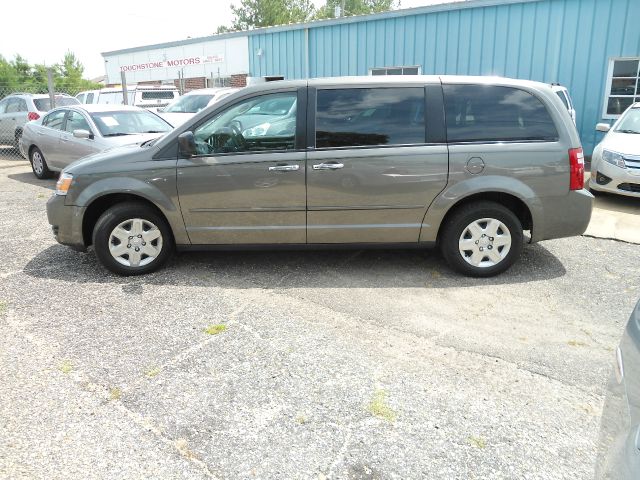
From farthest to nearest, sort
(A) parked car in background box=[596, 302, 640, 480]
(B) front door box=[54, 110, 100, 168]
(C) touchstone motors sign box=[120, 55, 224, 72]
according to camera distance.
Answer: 1. (C) touchstone motors sign box=[120, 55, 224, 72]
2. (B) front door box=[54, 110, 100, 168]
3. (A) parked car in background box=[596, 302, 640, 480]

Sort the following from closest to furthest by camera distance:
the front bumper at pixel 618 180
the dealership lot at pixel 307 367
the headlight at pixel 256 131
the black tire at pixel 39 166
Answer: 1. the dealership lot at pixel 307 367
2. the headlight at pixel 256 131
3. the front bumper at pixel 618 180
4. the black tire at pixel 39 166

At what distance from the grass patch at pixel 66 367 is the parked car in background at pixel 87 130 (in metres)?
4.97

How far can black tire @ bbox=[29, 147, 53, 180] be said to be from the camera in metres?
10.2

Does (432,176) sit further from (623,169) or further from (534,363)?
(623,169)

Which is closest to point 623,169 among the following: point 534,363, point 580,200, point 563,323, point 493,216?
point 580,200

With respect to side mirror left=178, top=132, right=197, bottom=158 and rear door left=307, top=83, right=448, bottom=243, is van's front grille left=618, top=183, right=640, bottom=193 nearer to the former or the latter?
rear door left=307, top=83, right=448, bottom=243

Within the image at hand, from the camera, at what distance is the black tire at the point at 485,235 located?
15.0 ft

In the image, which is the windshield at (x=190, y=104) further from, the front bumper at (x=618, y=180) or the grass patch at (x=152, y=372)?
the grass patch at (x=152, y=372)

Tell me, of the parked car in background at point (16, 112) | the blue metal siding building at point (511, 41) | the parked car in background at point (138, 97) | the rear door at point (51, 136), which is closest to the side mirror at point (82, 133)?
the rear door at point (51, 136)

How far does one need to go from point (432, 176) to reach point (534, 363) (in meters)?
1.84

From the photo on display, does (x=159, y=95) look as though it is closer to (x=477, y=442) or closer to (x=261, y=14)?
(x=477, y=442)

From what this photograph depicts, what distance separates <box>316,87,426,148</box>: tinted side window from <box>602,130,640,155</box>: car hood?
4.77m

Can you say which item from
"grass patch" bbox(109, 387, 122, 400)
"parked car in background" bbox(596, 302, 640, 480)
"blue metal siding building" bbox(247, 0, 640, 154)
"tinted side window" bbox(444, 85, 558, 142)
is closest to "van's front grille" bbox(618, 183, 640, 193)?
"tinted side window" bbox(444, 85, 558, 142)

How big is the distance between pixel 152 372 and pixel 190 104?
1067 cm
